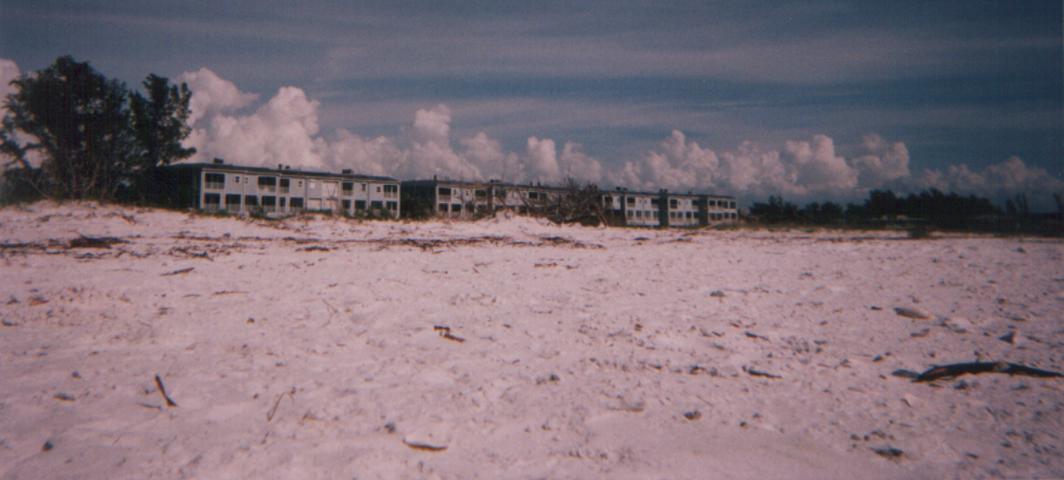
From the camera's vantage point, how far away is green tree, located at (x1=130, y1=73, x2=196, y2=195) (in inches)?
1325

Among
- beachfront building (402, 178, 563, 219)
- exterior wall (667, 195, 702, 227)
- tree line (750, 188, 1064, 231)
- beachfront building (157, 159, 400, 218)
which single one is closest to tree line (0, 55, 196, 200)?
beachfront building (157, 159, 400, 218)

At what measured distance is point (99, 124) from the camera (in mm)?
28078

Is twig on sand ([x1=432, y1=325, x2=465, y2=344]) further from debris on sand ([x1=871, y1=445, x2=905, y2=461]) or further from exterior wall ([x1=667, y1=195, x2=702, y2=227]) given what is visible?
exterior wall ([x1=667, y1=195, x2=702, y2=227])

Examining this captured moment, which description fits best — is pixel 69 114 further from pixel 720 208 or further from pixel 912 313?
pixel 720 208

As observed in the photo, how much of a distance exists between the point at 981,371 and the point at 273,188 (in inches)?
2191

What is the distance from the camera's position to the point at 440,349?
2762mm

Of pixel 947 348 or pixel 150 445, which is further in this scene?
pixel 947 348

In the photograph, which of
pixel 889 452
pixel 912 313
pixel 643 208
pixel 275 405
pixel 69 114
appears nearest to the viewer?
pixel 889 452

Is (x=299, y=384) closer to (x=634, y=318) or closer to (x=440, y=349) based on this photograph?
(x=440, y=349)

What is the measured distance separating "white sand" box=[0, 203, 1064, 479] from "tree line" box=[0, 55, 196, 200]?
673 inches

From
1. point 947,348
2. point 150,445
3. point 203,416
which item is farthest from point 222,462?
point 947,348

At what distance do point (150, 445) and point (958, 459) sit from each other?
256 cm

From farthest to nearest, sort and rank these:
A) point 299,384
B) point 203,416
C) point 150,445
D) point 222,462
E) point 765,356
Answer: point 765,356 < point 299,384 < point 203,416 < point 150,445 < point 222,462

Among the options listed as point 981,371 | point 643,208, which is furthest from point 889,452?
point 643,208
